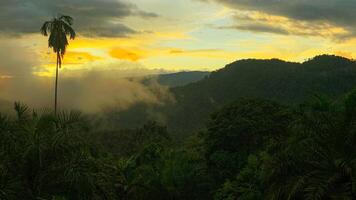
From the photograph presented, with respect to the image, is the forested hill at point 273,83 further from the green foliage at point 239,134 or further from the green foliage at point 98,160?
the green foliage at point 98,160

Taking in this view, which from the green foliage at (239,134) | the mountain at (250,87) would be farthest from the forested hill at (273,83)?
the green foliage at (239,134)

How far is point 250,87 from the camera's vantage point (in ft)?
532

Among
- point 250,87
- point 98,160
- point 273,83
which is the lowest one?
point 250,87

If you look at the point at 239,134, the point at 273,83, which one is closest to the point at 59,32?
the point at 239,134

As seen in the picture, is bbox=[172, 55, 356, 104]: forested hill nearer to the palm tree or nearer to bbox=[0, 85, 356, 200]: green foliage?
the palm tree

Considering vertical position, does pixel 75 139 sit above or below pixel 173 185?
above

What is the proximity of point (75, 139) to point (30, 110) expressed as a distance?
2.30 meters

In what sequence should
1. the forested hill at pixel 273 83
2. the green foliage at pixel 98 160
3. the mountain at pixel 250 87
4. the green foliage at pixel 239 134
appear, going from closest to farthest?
the green foliage at pixel 98 160 < the green foliage at pixel 239 134 < the forested hill at pixel 273 83 < the mountain at pixel 250 87

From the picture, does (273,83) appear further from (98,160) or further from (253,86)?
(98,160)

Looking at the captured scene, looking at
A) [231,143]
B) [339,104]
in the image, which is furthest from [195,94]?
[339,104]

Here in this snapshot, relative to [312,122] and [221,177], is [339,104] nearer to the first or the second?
[312,122]

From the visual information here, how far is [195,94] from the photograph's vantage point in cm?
17975

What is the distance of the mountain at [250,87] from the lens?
461 ft

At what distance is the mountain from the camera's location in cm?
14062
